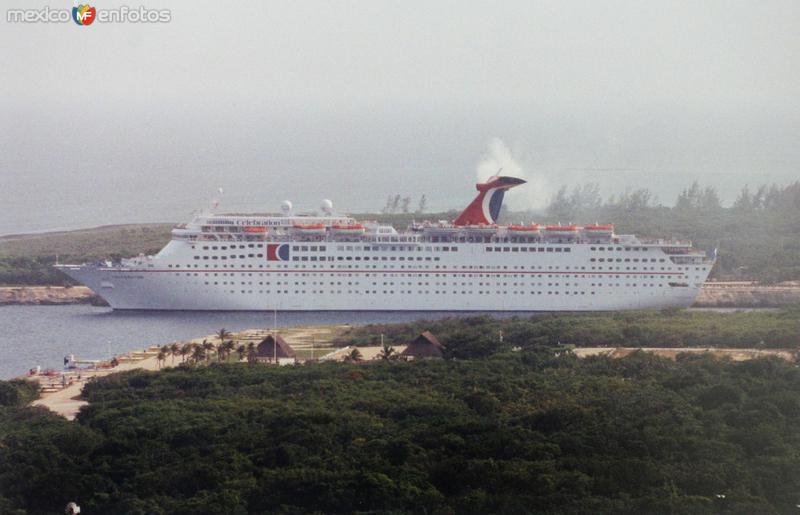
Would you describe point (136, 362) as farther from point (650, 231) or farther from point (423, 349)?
point (650, 231)

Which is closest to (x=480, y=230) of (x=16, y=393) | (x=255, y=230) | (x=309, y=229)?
(x=309, y=229)

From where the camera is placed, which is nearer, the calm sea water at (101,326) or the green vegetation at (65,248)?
the calm sea water at (101,326)

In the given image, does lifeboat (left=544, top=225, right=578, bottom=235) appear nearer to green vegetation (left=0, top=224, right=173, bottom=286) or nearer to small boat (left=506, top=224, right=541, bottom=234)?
small boat (left=506, top=224, right=541, bottom=234)

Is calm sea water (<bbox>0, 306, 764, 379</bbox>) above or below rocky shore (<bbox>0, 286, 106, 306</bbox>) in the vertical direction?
below

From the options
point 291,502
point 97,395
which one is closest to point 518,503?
point 291,502

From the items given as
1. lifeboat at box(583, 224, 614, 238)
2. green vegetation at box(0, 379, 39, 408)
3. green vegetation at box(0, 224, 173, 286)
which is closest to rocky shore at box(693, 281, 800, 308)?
lifeboat at box(583, 224, 614, 238)

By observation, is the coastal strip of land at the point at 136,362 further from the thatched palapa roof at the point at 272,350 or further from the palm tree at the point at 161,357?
the thatched palapa roof at the point at 272,350

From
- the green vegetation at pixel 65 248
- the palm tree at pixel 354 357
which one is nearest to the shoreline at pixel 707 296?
the green vegetation at pixel 65 248
